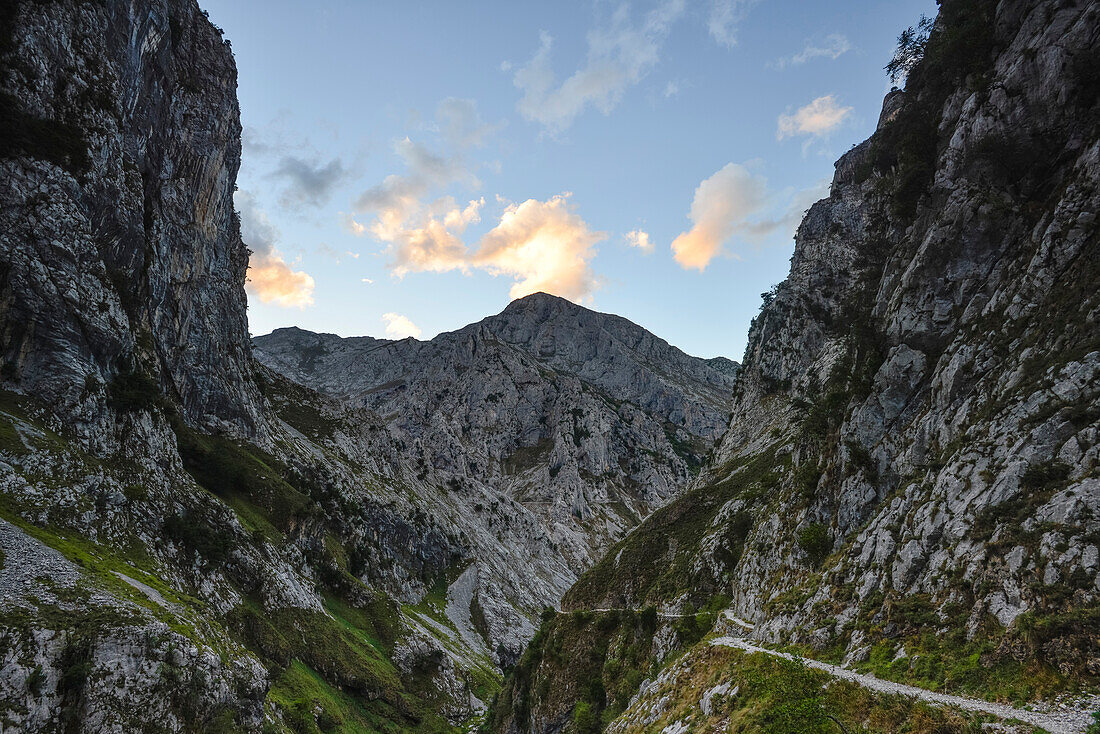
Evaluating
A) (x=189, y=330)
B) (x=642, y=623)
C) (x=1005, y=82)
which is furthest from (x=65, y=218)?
(x=1005, y=82)

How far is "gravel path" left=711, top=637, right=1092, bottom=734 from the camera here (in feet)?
38.4

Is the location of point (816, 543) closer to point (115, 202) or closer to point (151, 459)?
point (151, 459)

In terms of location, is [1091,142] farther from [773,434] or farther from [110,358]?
[110,358]

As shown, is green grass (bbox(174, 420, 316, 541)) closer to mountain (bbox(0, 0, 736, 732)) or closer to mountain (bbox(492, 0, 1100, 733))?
mountain (bbox(0, 0, 736, 732))

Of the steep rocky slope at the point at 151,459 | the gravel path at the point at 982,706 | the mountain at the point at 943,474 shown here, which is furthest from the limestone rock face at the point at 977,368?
the steep rocky slope at the point at 151,459

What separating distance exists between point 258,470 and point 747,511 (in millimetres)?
75302

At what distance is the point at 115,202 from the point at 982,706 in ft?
268

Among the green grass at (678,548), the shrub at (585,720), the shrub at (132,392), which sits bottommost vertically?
the shrub at (585,720)

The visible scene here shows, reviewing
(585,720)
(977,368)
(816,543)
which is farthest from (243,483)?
(977,368)

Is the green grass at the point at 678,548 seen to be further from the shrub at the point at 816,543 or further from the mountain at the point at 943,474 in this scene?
the shrub at the point at 816,543

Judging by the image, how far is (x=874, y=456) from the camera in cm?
3136

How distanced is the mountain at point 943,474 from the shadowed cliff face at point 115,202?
57325mm

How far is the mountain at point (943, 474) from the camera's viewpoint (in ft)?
53.6

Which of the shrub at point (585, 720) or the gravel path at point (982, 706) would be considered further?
the shrub at point (585, 720)
